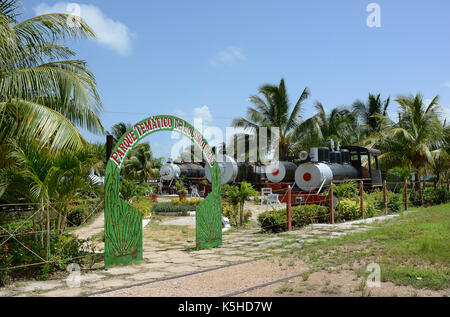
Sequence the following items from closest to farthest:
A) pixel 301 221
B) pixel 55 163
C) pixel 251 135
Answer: pixel 55 163 → pixel 301 221 → pixel 251 135

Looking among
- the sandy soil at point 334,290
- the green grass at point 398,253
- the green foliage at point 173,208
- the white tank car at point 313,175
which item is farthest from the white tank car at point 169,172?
the sandy soil at point 334,290

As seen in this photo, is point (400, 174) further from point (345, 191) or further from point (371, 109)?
point (371, 109)

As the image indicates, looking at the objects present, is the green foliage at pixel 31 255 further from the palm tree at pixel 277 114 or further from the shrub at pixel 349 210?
the palm tree at pixel 277 114

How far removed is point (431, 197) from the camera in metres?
20.5

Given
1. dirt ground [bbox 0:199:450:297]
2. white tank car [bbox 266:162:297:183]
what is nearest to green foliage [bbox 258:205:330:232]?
dirt ground [bbox 0:199:450:297]

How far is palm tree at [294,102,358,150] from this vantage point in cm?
2786

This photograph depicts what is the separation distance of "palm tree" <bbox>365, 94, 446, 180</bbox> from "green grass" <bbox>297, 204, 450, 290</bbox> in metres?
12.3

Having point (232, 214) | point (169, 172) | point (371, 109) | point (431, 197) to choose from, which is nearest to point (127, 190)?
point (232, 214)

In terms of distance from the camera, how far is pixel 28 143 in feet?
22.9

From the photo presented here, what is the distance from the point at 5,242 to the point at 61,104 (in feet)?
14.1

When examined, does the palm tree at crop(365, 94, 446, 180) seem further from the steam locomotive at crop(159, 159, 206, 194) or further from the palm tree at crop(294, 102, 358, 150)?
the steam locomotive at crop(159, 159, 206, 194)

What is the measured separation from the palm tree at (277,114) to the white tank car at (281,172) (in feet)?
16.8
